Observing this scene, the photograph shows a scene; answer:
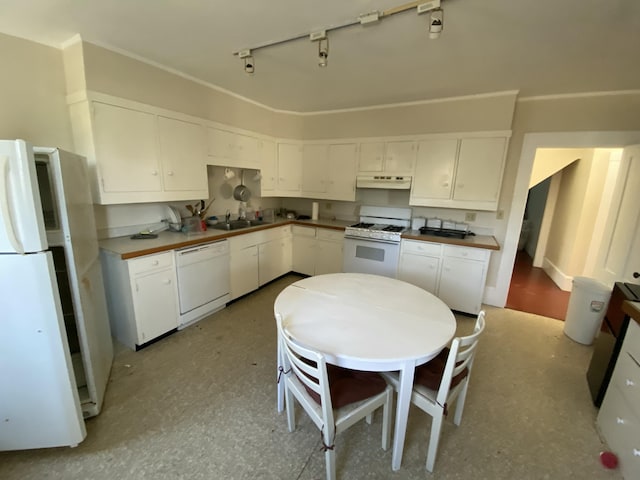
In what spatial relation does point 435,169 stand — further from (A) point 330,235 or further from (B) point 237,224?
(B) point 237,224

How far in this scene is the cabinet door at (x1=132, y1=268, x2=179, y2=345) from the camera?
2.24 metres

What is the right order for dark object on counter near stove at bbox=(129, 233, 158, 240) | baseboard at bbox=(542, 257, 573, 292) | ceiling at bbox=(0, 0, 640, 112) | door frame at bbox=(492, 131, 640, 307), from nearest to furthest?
ceiling at bbox=(0, 0, 640, 112) < dark object on counter near stove at bbox=(129, 233, 158, 240) < door frame at bbox=(492, 131, 640, 307) < baseboard at bbox=(542, 257, 573, 292)

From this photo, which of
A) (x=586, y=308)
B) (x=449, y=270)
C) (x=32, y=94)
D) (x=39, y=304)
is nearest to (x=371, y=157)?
(x=449, y=270)

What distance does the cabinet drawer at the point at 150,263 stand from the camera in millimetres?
2154

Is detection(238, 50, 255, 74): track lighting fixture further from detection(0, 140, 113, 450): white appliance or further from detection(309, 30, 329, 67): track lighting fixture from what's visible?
detection(0, 140, 113, 450): white appliance

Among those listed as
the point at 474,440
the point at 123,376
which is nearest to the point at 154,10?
the point at 123,376

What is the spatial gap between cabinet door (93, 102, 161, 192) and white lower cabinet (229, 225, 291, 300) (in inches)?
40.6

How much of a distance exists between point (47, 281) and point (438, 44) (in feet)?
9.09

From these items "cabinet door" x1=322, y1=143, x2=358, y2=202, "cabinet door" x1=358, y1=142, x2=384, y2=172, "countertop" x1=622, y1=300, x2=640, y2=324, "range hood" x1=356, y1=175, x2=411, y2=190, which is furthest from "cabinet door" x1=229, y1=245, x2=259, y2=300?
"countertop" x1=622, y1=300, x2=640, y2=324

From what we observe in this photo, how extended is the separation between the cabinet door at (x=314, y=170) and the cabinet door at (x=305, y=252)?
617mm

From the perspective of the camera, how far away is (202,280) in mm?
2754

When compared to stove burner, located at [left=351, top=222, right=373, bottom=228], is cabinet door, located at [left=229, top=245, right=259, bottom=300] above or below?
below

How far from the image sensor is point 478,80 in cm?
254

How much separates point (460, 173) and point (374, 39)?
1.90 meters
